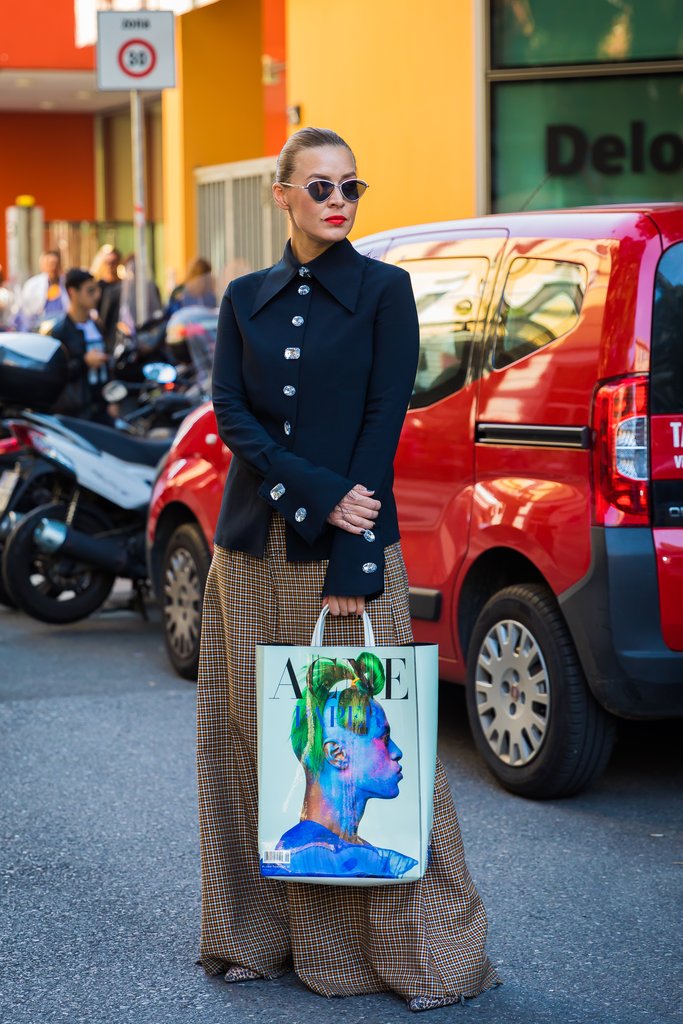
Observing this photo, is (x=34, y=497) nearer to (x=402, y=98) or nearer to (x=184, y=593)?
(x=184, y=593)

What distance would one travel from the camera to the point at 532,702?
573cm

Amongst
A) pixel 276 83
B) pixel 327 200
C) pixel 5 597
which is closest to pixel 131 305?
pixel 276 83

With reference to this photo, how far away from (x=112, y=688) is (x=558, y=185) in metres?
5.74

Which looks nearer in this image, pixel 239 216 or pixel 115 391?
pixel 115 391

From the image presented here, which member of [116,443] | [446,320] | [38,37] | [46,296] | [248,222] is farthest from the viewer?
[38,37]

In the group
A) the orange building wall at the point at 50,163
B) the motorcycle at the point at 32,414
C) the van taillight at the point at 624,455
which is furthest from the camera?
the orange building wall at the point at 50,163

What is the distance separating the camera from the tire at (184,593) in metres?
7.74

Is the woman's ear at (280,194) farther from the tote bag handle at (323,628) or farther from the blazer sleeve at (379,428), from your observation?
the tote bag handle at (323,628)

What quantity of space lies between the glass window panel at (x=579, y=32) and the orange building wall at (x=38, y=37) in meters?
15.6

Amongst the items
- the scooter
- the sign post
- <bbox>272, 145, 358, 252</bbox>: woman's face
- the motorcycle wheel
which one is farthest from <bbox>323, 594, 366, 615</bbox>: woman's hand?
the sign post

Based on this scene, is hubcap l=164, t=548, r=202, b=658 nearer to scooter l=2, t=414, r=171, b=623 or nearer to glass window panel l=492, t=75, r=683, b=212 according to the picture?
scooter l=2, t=414, r=171, b=623

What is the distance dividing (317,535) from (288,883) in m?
0.81

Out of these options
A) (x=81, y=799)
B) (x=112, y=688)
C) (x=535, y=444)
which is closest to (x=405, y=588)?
(x=535, y=444)

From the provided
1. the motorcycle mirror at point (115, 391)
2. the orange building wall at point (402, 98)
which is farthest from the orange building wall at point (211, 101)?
the motorcycle mirror at point (115, 391)
